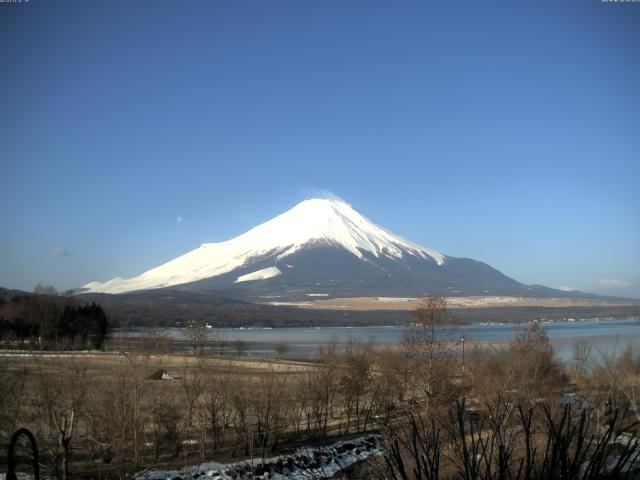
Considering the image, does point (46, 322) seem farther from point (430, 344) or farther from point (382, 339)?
point (430, 344)

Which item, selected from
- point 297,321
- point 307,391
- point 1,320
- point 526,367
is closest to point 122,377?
point 307,391

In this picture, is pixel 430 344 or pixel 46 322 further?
pixel 46 322

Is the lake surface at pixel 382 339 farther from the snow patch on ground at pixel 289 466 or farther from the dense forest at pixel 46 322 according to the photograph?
the snow patch on ground at pixel 289 466

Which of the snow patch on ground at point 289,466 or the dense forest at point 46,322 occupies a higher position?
the dense forest at point 46,322

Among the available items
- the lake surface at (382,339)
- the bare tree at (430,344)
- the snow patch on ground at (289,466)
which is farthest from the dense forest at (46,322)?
the snow patch on ground at (289,466)

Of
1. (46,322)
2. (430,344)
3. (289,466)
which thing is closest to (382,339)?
(46,322)

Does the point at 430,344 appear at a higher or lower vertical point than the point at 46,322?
higher

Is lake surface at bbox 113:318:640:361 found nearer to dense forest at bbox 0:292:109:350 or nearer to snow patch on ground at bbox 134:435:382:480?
dense forest at bbox 0:292:109:350

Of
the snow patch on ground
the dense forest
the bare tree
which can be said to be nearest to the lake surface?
the bare tree

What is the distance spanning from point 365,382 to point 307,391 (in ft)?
12.4

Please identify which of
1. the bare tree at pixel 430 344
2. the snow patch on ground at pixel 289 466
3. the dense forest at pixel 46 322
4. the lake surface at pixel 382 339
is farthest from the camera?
the dense forest at pixel 46 322

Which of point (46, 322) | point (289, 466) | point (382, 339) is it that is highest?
point (46, 322)

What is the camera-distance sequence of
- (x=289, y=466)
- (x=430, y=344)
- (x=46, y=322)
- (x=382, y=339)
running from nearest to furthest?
(x=289, y=466) < (x=430, y=344) < (x=46, y=322) < (x=382, y=339)

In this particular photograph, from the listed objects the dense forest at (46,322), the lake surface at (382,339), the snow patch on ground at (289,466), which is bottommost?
the lake surface at (382,339)
